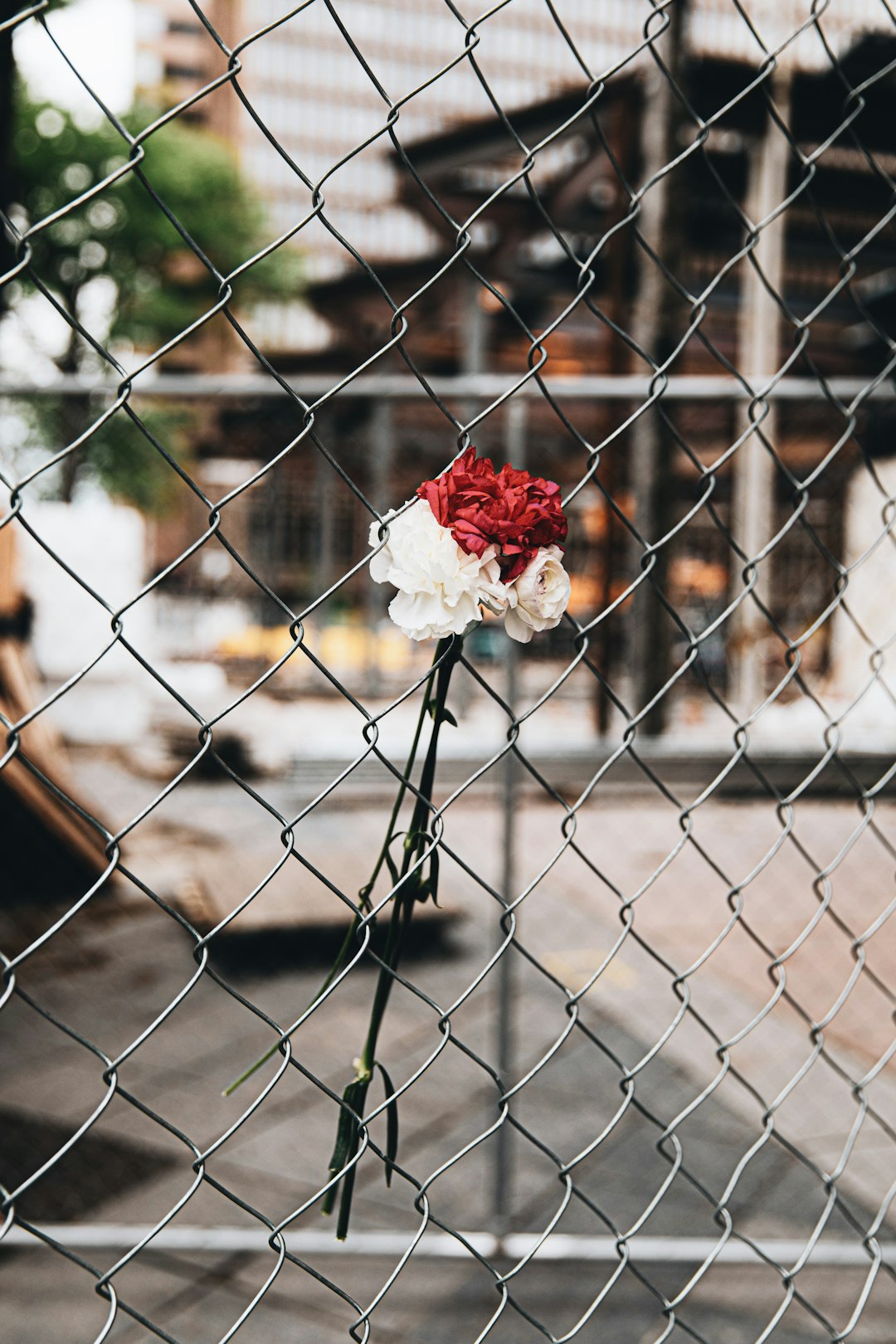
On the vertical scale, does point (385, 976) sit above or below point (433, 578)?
below

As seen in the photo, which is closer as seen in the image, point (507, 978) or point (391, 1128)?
point (391, 1128)

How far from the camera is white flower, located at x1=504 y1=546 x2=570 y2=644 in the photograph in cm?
91

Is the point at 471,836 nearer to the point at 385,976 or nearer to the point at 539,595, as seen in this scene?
the point at 385,976

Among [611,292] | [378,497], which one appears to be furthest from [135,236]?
[378,497]

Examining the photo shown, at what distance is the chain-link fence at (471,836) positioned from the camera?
118 cm

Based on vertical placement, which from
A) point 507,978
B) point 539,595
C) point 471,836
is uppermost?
point 539,595

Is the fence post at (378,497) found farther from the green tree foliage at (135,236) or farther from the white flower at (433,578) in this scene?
the green tree foliage at (135,236)

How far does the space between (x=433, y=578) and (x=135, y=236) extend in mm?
26618

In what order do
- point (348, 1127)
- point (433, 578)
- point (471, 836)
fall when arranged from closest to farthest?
point (433, 578) < point (348, 1127) < point (471, 836)

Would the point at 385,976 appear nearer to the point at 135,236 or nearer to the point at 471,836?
the point at 471,836

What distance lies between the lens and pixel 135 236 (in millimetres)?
24266

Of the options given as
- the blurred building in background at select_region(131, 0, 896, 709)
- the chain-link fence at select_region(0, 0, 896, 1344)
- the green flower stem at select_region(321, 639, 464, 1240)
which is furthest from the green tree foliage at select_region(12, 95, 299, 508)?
the green flower stem at select_region(321, 639, 464, 1240)

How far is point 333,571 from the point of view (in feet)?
13.8

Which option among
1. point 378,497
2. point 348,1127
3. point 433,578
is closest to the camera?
point 433,578
